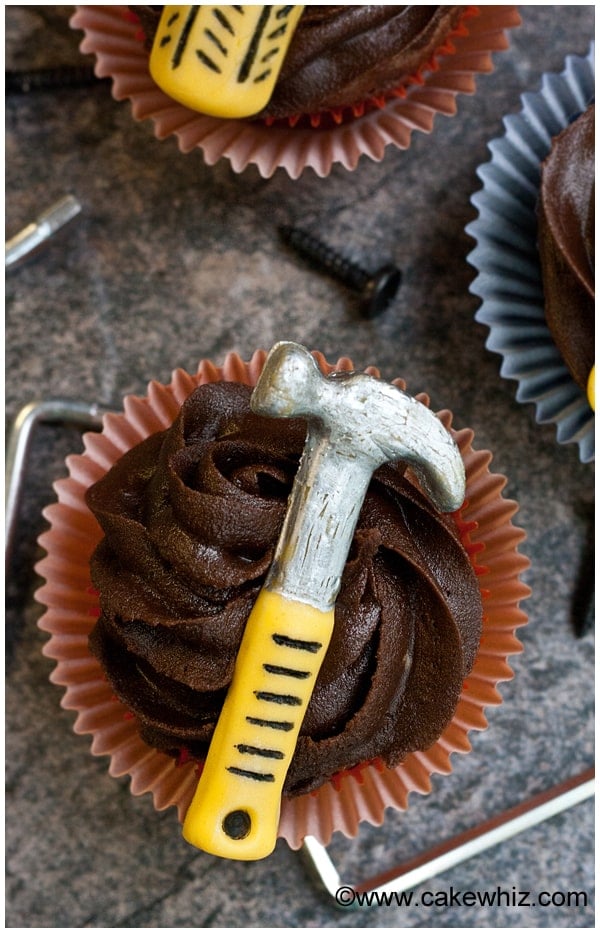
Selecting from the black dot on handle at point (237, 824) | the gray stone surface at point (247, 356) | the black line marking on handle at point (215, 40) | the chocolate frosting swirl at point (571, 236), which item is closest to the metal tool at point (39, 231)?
the gray stone surface at point (247, 356)

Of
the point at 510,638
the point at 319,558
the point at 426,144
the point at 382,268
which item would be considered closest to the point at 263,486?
the point at 319,558

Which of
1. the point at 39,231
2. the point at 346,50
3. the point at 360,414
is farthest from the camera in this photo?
the point at 39,231

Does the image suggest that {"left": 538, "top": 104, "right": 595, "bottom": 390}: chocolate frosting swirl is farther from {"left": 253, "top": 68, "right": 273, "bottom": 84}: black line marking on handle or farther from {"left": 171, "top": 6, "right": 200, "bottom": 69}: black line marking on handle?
{"left": 171, "top": 6, "right": 200, "bottom": 69}: black line marking on handle

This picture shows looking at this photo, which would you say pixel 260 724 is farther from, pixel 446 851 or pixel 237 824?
pixel 446 851

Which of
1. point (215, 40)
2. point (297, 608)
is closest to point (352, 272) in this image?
point (215, 40)

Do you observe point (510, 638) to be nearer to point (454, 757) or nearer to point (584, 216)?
point (454, 757)

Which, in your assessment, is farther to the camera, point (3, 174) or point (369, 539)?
point (3, 174)
